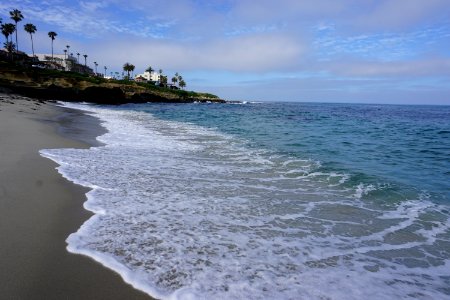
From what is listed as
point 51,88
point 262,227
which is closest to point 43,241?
point 262,227

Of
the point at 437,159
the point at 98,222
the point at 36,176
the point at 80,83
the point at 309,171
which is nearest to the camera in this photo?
the point at 98,222

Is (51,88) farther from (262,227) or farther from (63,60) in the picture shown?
(63,60)

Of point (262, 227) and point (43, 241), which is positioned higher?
point (43, 241)

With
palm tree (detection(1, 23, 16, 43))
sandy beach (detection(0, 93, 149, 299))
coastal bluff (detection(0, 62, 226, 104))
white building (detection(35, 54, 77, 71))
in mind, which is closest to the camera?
sandy beach (detection(0, 93, 149, 299))

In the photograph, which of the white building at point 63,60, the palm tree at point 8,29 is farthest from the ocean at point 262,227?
the white building at point 63,60

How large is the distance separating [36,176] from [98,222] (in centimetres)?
320

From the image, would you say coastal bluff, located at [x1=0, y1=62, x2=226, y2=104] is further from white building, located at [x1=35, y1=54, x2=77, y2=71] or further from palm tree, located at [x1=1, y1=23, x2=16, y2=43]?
white building, located at [x1=35, y1=54, x2=77, y2=71]

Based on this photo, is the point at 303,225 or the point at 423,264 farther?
the point at 303,225

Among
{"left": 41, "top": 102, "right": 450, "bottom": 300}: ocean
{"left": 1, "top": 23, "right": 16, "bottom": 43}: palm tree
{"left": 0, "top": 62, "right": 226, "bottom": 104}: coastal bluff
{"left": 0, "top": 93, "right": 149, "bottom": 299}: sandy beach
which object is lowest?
{"left": 41, "top": 102, "right": 450, "bottom": 300}: ocean

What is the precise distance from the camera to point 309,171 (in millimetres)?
10672

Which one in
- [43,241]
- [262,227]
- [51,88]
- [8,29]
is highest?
[8,29]

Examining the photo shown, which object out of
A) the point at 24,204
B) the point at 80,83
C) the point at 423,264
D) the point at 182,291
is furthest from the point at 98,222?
the point at 80,83

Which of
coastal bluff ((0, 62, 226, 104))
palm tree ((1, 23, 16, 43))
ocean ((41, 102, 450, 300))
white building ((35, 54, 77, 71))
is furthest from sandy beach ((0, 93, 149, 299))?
white building ((35, 54, 77, 71))

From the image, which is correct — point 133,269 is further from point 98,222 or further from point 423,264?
point 423,264
